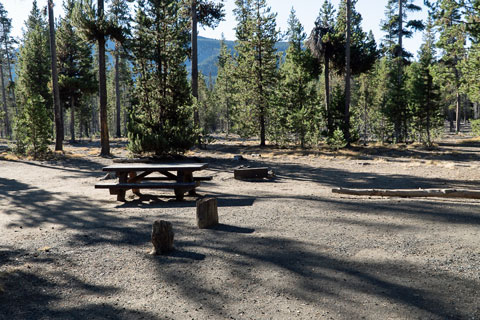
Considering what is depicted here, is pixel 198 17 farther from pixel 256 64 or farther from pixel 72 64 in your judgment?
pixel 72 64

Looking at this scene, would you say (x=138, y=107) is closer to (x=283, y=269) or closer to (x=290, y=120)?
(x=290, y=120)

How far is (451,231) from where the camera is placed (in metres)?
5.57

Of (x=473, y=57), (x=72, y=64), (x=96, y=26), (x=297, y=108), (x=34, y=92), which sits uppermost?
(x=72, y=64)

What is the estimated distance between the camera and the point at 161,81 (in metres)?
16.8

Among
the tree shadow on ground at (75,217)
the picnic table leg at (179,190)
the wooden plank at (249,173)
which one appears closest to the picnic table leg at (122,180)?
the tree shadow on ground at (75,217)

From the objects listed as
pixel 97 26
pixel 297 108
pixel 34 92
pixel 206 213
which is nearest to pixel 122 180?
pixel 206 213

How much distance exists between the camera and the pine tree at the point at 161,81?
1652 cm

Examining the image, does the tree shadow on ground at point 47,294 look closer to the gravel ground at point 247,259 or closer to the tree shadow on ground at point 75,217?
the gravel ground at point 247,259

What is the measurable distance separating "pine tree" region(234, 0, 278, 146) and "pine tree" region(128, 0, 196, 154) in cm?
959

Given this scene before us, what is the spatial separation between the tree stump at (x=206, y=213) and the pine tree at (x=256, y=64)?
2014cm

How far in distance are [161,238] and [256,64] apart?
23.1 meters

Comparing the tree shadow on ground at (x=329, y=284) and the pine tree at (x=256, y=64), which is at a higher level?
the pine tree at (x=256, y=64)

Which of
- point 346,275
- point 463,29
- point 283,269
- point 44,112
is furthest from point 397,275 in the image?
point 44,112

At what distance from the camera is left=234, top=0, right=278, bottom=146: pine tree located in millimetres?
25500
